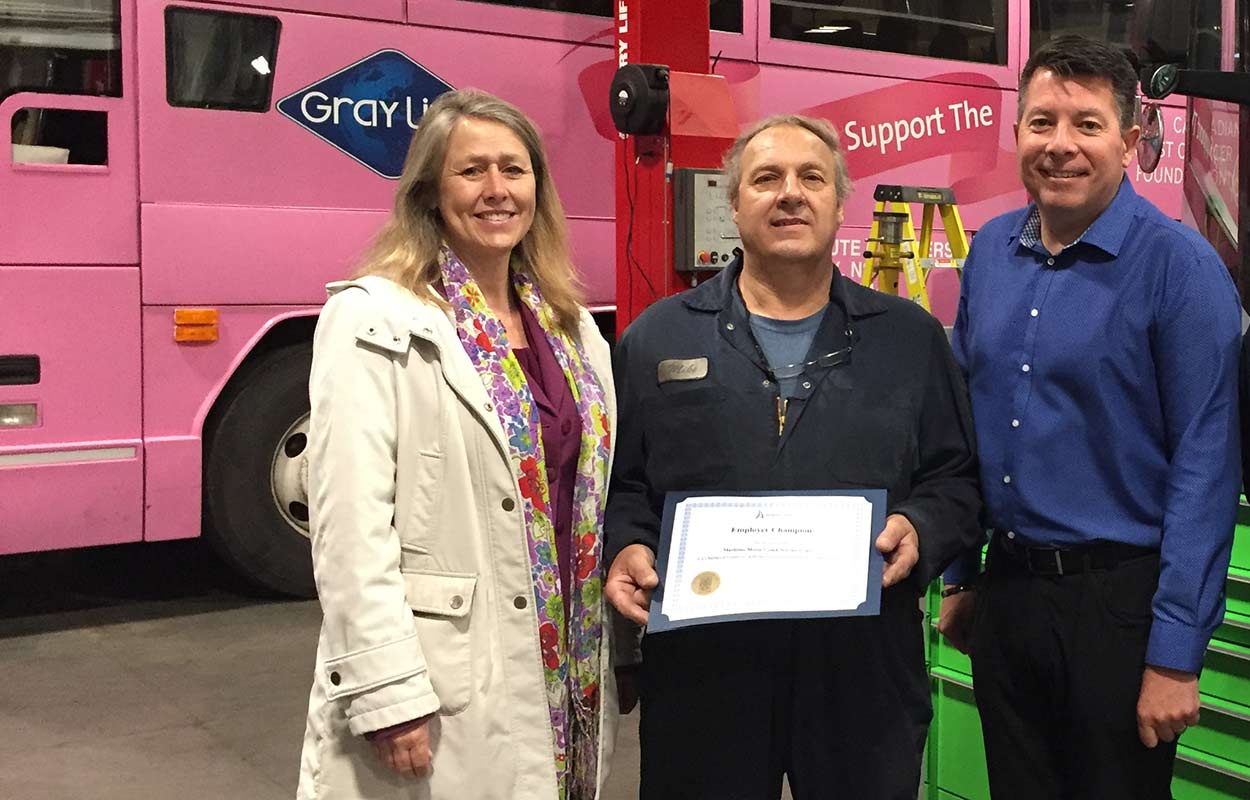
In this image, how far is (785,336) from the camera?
89.8 inches

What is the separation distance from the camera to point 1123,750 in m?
2.23

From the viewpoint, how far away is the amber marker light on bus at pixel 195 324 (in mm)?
5336

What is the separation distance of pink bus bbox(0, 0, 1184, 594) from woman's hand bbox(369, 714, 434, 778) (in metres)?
3.51

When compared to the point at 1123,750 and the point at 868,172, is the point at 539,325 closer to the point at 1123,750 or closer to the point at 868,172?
the point at 1123,750

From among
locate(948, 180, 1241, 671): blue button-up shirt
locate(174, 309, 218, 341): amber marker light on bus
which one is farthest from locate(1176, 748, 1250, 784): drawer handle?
locate(174, 309, 218, 341): amber marker light on bus

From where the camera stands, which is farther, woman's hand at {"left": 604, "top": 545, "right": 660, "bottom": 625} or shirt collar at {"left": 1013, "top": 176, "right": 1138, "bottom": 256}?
shirt collar at {"left": 1013, "top": 176, "right": 1138, "bottom": 256}

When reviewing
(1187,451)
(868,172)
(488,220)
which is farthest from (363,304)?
(868,172)

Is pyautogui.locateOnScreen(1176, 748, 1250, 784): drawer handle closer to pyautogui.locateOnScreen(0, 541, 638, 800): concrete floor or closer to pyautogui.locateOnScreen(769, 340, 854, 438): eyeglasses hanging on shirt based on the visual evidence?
pyautogui.locateOnScreen(769, 340, 854, 438): eyeglasses hanging on shirt

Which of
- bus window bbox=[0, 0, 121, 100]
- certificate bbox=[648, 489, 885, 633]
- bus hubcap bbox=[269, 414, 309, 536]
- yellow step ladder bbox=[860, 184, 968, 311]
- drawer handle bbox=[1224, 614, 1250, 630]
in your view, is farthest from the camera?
yellow step ladder bbox=[860, 184, 968, 311]

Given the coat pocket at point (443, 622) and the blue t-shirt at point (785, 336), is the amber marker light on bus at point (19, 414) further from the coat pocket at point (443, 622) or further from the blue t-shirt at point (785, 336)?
the blue t-shirt at point (785, 336)

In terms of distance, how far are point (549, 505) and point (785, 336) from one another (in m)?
0.49

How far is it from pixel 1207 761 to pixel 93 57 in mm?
4491

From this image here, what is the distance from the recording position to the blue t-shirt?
226 centimetres

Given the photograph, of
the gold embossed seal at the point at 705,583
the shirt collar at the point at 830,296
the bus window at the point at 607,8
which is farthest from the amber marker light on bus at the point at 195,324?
the gold embossed seal at the point at 705,583
